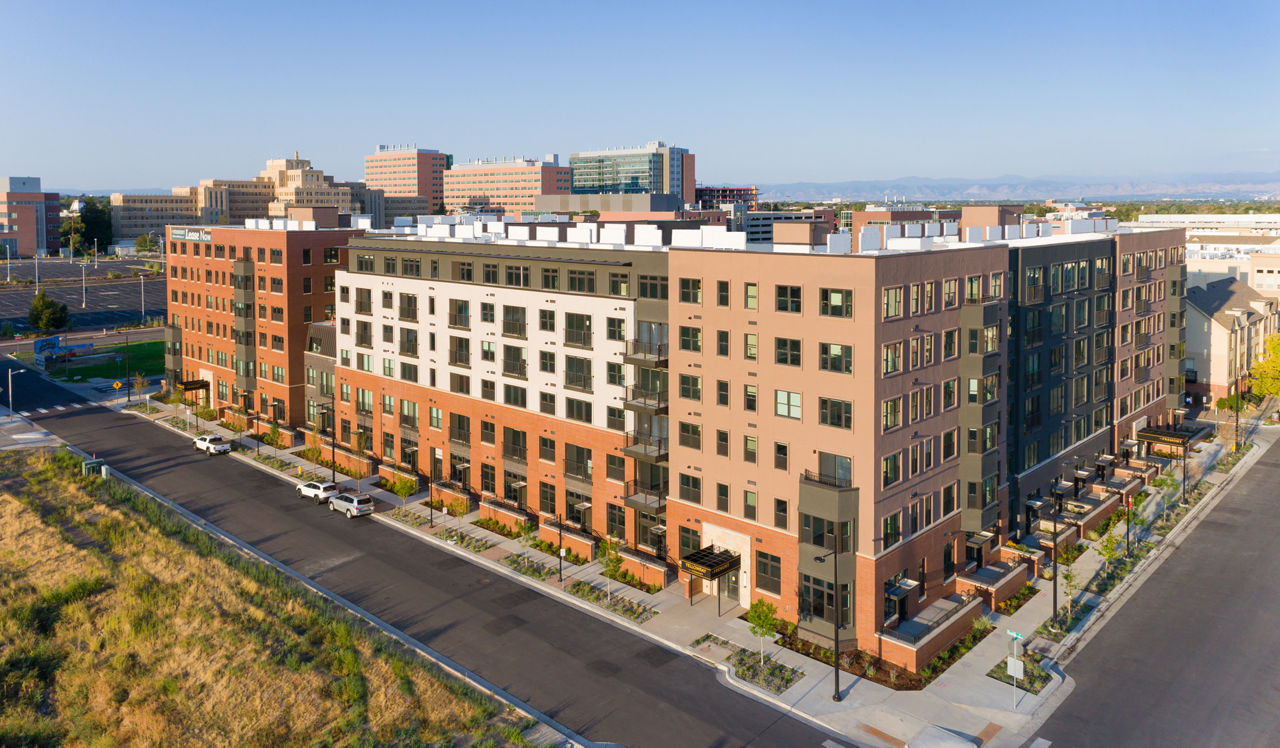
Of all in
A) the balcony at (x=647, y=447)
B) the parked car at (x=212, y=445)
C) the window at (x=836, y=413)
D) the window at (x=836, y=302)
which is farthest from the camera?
the parked car at (x=212, y=445)

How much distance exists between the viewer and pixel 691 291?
4869 cm

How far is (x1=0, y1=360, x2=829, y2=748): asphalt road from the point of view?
121ft

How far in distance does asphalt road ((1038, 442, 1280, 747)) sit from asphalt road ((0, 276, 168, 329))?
156105 mm

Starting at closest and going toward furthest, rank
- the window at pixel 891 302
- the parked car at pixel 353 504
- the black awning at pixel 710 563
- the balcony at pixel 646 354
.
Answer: the window at pixel 891 302 → the black awning at pixel 710 563 → the balcony at pixel 646 354 → the parked car at pixel 353 504

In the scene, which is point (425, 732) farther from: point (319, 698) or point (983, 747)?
point (983, 747)

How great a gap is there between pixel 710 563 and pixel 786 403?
8.97m

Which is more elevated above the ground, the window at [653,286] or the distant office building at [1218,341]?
the window at [653,286]

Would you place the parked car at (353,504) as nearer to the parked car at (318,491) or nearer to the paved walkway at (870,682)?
the parked car at (318,491)

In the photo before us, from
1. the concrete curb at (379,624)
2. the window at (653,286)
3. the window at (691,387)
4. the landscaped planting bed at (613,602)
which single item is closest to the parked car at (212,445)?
the concrete curb at (379,624)

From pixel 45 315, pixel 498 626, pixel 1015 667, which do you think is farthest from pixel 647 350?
pixel 45 315

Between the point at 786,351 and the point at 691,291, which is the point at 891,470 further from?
the point at 691,291

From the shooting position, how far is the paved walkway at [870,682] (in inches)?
1431

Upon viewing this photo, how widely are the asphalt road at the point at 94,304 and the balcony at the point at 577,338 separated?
126424 mm

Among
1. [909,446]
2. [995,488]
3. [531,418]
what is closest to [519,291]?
[531,418]
